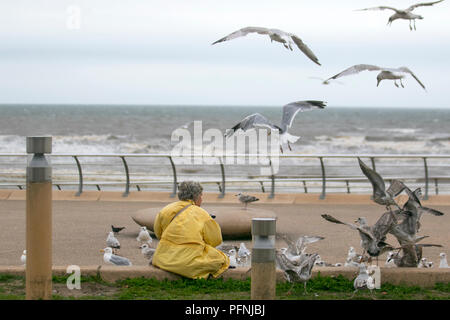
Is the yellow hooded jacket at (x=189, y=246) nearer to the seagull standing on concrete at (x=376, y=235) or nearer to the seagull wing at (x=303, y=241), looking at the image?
the seagull wing at (x=303, y=241)

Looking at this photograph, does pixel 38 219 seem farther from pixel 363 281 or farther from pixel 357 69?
pixel 357 69

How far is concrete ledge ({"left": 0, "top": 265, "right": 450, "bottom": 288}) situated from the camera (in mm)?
7293

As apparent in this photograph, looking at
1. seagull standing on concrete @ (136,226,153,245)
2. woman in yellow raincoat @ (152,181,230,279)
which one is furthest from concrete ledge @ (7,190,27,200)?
woman in yellow raincoat @ (152,181,230,279)

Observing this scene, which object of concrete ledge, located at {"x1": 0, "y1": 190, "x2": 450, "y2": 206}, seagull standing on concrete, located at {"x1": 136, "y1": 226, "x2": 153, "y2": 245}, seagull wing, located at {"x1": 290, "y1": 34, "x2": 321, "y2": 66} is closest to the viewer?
seagull wing, located at {"x1": 290, "y1": 34, "x2": 321, "y2": 66}

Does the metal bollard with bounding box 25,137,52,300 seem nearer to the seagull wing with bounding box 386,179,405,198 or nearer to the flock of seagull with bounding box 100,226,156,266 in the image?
the flock of seagull with bounding box 100,226,156,266

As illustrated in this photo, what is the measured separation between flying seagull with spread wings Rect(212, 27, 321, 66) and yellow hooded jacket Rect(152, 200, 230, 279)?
1762 millimetres

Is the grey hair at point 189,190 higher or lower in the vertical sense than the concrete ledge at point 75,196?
higher

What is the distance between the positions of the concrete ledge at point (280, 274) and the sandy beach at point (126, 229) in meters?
1.31

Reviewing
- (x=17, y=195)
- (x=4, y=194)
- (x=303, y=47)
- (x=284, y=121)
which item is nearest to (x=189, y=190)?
(x=284, y=121)

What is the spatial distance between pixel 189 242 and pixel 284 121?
1518 millimetres

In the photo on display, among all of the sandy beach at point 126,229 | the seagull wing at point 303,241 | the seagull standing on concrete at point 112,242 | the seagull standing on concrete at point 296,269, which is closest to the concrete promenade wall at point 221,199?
the sandy beach at point 126,229

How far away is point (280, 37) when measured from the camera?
23.9 ft

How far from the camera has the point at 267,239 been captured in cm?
513

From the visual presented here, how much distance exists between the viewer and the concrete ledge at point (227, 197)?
14477 millimetres
